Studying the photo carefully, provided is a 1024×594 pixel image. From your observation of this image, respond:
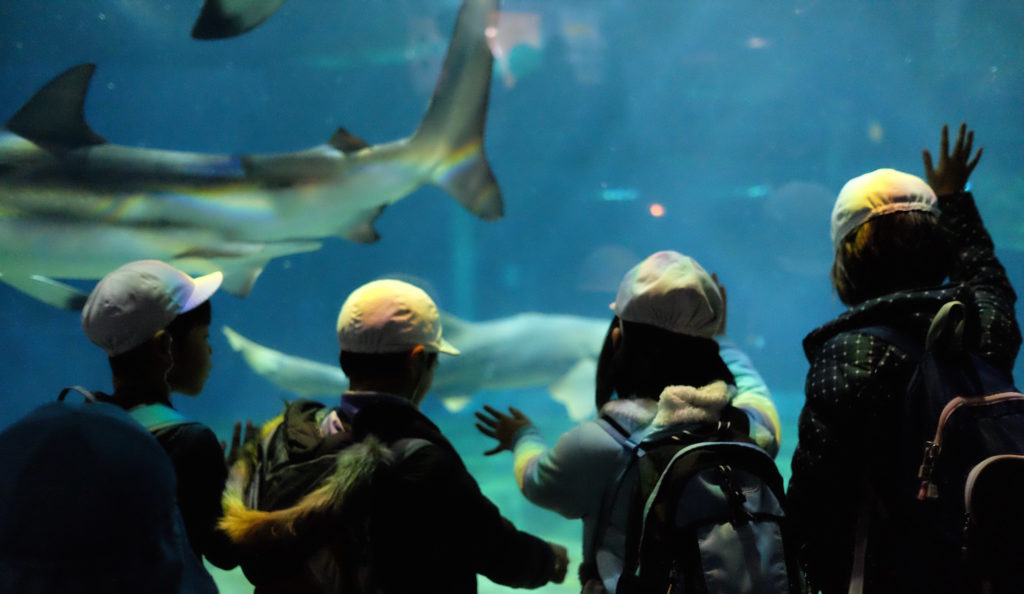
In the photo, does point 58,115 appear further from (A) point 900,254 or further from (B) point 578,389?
(B) point 578,389

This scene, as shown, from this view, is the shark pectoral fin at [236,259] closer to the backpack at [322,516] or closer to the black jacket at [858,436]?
the backpack at [322,516]

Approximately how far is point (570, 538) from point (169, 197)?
3673 mm

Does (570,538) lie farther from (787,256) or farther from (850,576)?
(787,256)

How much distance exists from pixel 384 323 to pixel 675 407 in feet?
2.18

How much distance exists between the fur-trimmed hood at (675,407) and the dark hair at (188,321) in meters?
1.10

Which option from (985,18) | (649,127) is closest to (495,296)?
(649,127)

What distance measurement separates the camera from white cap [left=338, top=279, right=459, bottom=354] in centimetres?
149

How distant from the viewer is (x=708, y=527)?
1222 mm

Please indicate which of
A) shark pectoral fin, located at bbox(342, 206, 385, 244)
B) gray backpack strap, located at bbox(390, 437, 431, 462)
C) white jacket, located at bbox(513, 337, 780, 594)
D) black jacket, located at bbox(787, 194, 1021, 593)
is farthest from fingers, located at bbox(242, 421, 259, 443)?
shark pectoral fin, located at bbox(342, 206, 385, 244)

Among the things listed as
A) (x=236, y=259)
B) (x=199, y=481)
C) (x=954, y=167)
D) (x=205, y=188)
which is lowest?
(x=236, y=259)

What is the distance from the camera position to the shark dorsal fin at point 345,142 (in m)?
3.99

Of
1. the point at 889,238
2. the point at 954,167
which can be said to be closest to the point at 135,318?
the point at 889,238

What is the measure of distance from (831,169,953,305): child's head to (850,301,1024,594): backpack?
23 centimetres

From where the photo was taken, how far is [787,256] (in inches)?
1492
